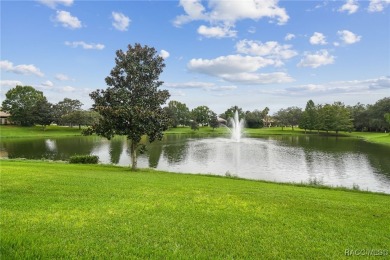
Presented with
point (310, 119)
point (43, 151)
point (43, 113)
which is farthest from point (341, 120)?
point (43, 113)

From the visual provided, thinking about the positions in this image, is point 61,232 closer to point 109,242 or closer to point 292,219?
point 109,242

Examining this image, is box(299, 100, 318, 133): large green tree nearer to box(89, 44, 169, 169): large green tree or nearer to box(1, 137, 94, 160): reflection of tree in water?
box(1, 137, 94, 160): reflection of tree in water

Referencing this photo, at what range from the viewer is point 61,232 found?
6223mm

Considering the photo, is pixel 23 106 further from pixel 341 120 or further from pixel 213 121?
pixel 341 120

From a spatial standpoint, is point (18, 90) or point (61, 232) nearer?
point (61, 232)

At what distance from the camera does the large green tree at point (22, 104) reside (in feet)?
285

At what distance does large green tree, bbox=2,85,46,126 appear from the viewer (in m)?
86.9

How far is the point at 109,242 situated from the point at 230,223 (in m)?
3.26

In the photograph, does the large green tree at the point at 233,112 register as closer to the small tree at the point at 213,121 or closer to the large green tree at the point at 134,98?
the small tree at the point at 213,121

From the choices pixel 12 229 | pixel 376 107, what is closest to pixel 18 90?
pixel 12 229

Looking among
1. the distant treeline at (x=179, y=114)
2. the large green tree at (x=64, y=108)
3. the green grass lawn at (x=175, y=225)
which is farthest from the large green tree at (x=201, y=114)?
the green grass lawn at (x=175, y=225)

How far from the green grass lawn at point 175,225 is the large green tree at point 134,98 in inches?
390

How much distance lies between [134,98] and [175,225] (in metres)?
15.9

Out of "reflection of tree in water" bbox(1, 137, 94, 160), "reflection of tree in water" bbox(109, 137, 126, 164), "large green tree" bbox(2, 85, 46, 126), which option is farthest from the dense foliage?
"reflection of tree in water" bbox(109, 137, 126, 164)
